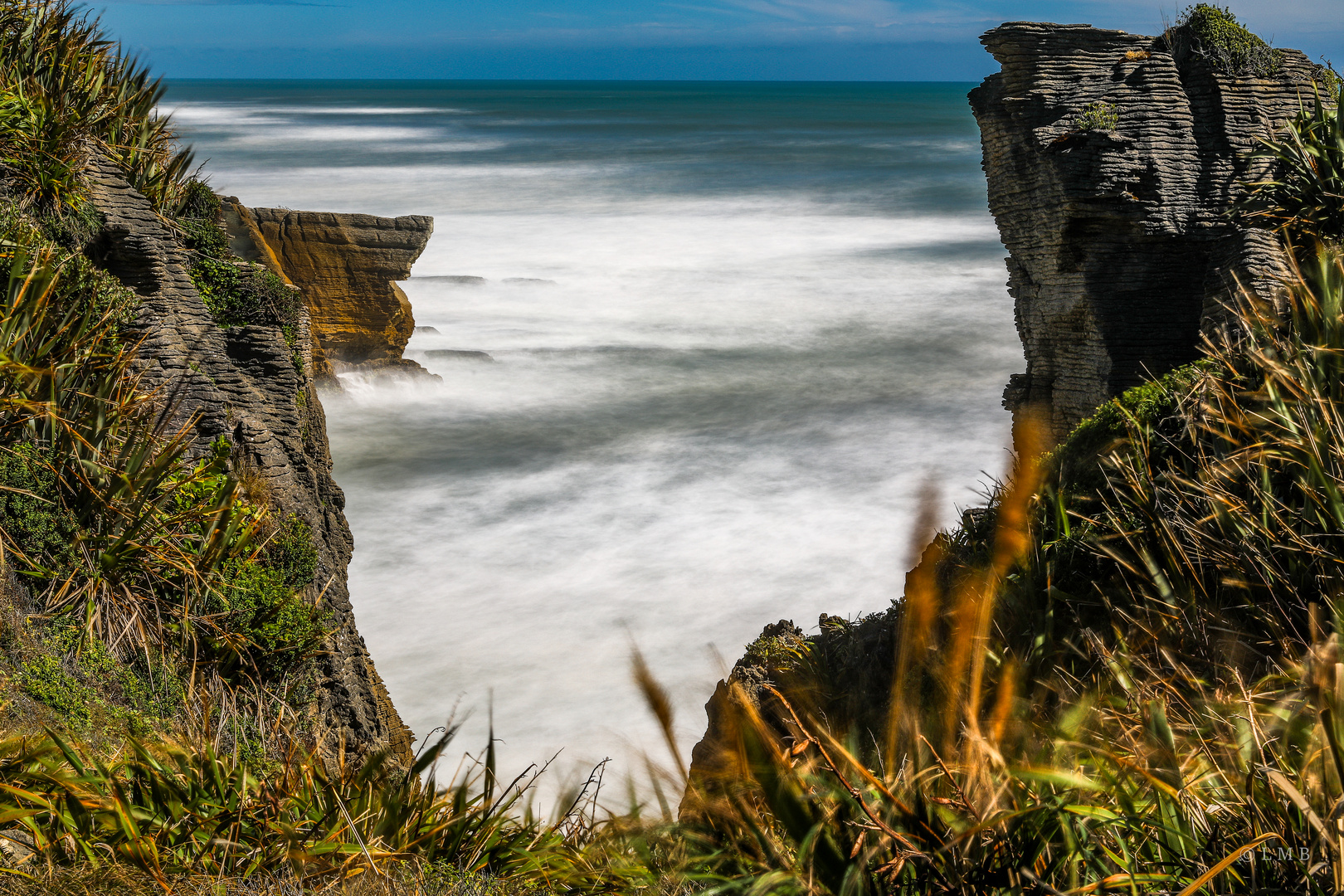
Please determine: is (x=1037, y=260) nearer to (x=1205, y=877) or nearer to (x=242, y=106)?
(x=1205, y=877)

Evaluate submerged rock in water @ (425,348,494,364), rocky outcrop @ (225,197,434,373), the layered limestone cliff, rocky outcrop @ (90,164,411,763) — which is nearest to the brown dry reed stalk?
the layered limestone cliff

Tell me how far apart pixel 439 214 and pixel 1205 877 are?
48.6 meters

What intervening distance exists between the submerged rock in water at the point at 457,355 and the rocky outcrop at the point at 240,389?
52.8ft

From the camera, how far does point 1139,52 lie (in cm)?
774

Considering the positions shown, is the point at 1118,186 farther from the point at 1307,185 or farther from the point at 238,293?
the point at 238,293

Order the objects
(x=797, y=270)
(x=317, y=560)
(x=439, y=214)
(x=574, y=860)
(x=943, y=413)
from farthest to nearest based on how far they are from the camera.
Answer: (x=439, y=214)
(x=797, y=270)
(x=943, y=413)
(x=317, y=560)
(x=574, y=860)

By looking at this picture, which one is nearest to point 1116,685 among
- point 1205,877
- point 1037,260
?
point 1205,877

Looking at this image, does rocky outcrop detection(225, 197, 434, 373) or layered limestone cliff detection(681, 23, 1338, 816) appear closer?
layered limestone cliff detection(681, 23, 1338, 816)

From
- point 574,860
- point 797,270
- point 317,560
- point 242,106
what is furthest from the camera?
point 242,106

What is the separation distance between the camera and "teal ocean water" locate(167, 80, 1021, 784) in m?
12.6

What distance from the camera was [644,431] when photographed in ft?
68.4

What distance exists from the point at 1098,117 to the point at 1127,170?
0.46 meters

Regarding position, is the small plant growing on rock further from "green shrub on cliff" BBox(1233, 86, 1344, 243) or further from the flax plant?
the flax plant

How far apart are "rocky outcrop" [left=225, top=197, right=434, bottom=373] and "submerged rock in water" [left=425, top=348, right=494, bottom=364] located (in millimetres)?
4606
